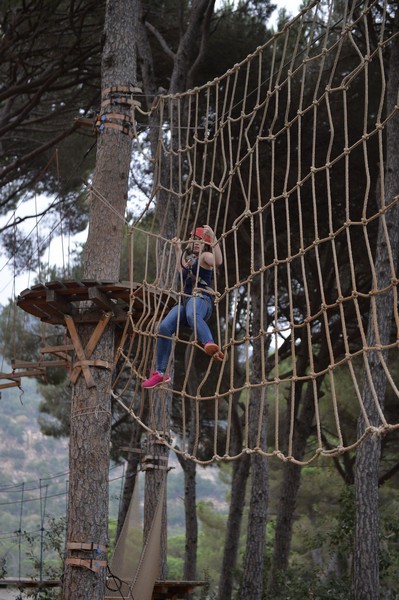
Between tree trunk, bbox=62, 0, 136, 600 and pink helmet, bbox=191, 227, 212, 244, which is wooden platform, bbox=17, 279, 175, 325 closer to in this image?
tree trunk, bbox=62, 0, 136, 600

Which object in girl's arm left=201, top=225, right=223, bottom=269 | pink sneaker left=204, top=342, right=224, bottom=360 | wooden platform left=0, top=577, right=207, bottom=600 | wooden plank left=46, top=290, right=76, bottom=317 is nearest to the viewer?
pink sneaker left=204, top=342, right=224, bottom=360

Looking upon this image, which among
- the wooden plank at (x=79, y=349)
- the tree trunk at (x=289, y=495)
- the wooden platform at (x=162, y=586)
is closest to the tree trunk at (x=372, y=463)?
the wooden platform at (x=162, y=586)

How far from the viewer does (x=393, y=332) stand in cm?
1020

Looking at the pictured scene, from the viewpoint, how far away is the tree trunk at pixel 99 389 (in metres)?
4.88

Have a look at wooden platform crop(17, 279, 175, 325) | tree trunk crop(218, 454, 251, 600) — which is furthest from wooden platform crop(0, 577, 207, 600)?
tree trunk crop(218, 454, 251, 600)

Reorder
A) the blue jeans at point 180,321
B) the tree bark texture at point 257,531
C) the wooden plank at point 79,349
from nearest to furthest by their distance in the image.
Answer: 1. the blue jeans at point 180,321
2. the wooden plank at point 79,349
3. the tree bark texture at point 257,531

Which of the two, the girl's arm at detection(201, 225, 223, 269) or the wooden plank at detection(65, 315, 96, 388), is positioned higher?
the girl's arm at detection(201, 225, 223, 269)

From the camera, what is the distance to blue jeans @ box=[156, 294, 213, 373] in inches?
164

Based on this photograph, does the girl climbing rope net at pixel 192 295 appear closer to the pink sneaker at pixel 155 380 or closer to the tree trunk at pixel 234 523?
the pink sneaker at pixel 155 380

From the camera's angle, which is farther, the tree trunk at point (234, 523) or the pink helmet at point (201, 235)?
the tree trunk at point (234, 523)

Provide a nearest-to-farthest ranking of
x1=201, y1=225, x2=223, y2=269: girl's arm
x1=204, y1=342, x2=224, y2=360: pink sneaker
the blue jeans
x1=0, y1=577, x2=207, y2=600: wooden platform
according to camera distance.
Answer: x1=204, y1=342, x2=224, y2=360: pink sneaker
the blue jeans
x1=201, y1=225, x2=223, y2=269: girl's arm
x1=0, y1=577, x2=207, y2=600: wooden platform

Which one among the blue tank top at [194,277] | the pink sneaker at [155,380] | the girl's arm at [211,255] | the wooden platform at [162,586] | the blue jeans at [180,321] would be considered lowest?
the wooden platform at [162,586]

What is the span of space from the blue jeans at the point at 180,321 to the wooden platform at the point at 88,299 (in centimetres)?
25

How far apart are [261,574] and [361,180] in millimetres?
4335
